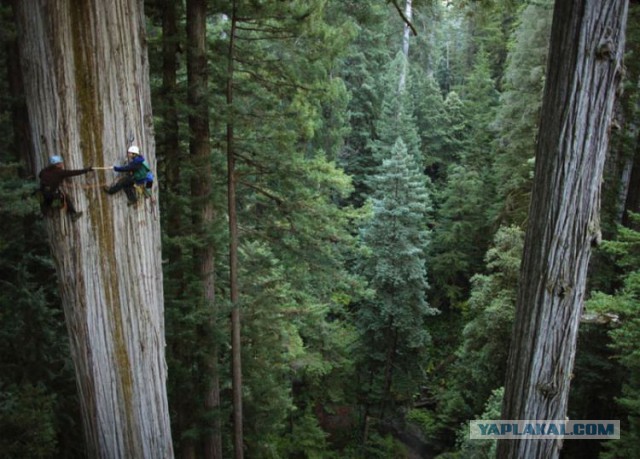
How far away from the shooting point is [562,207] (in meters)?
2.83

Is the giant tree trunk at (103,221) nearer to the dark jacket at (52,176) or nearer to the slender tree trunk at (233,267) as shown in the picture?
the dark jacket at (52,176)

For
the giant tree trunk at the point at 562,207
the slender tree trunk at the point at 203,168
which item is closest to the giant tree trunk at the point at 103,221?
the giant tree trunk at the point at 562,207

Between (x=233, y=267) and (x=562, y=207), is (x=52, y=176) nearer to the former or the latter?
(x=562, y=207)

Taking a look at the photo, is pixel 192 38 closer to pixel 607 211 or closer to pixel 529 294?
pixel 529 294

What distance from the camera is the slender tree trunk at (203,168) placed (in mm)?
6293

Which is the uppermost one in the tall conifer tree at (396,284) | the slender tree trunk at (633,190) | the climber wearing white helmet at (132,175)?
the climber wearing white helmet at (132,175)

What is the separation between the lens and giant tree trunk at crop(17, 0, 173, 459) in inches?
103

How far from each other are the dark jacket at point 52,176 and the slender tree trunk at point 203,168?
3.67 metres

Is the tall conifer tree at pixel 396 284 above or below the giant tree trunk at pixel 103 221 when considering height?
below

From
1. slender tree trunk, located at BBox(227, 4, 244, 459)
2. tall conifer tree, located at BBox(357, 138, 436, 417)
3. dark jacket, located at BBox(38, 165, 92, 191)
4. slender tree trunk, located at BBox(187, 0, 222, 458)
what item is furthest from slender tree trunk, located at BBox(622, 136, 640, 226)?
dark jacket, located at BBox(38, 165, 92, 191)

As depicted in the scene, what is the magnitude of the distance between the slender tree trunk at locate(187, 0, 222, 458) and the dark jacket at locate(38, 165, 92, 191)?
367cm

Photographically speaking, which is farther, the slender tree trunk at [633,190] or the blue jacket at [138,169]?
the slender tree trunk at [633,190]

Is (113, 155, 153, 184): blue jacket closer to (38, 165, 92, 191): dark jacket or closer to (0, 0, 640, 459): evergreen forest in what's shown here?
(0, 0, 640, 459): evergreen forest

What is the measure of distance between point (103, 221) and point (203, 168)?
3.94 m
